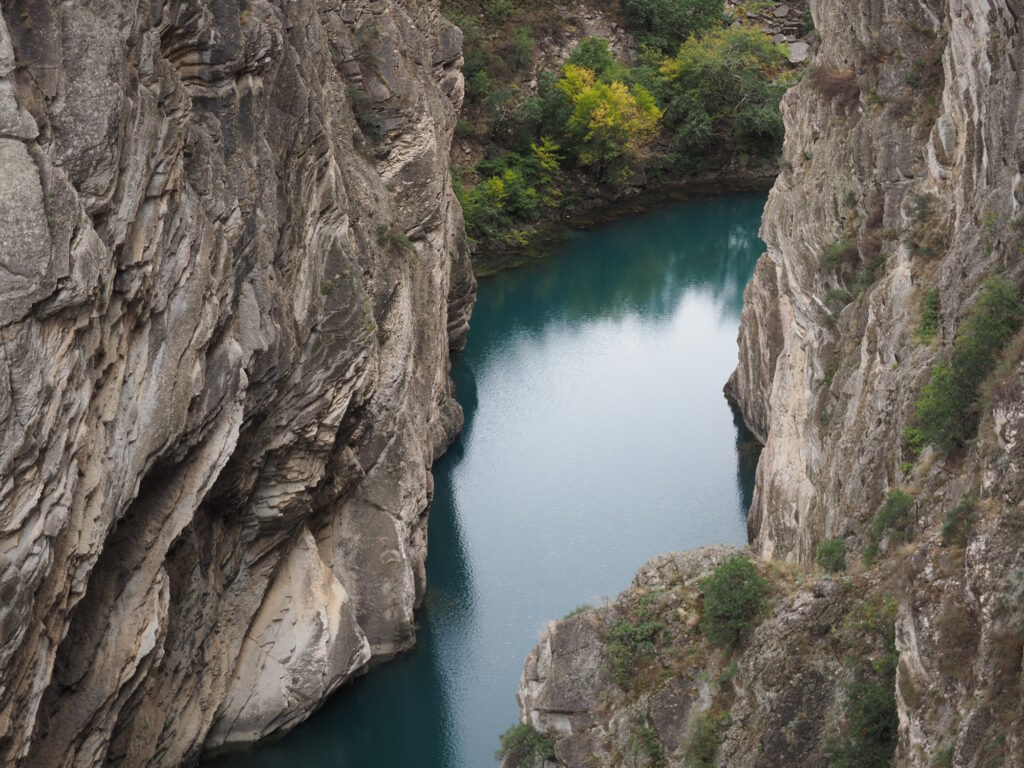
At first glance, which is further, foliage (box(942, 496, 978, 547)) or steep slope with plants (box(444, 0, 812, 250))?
steep slope with plants (box(444, 0, 812, 250))


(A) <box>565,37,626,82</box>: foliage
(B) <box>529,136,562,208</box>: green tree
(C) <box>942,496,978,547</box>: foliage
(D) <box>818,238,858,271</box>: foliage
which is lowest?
(B) <box>529,136,562,208</box>: green tree

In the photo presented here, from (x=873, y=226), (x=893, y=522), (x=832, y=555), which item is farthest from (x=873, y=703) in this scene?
(x=873, y=226)

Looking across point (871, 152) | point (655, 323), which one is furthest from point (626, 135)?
point (871, 152)

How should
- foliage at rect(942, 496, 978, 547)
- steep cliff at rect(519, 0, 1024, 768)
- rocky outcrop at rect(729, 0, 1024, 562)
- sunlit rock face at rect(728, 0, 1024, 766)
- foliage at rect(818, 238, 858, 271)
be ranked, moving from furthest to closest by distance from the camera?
foliage at rect(818, 238, 858, 271) < rocky outcrop at rect(729, 0, 1024, 562) < foliage at rect(942, 496, 978, 547) < steep cliff at rect(519, 0, 1024, 768) < sunlit rock face at rect(728, 0, 1024, 766)

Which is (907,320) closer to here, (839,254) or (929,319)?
(929,319)

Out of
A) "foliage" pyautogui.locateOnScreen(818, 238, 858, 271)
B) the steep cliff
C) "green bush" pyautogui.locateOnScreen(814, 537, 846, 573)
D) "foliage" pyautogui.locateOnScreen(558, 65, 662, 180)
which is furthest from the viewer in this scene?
"foliage" pyautogui.locateOnScreen(558, 65, 662, 180)

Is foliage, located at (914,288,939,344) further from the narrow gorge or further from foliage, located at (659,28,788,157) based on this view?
foliage, located at (659,28,788,157)

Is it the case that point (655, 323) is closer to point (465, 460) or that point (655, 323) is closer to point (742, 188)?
point (465, 460)

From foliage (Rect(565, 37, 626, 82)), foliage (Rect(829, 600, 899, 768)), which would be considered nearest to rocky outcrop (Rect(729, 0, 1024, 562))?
foliage (Rect(829, 600, 899, 768))
